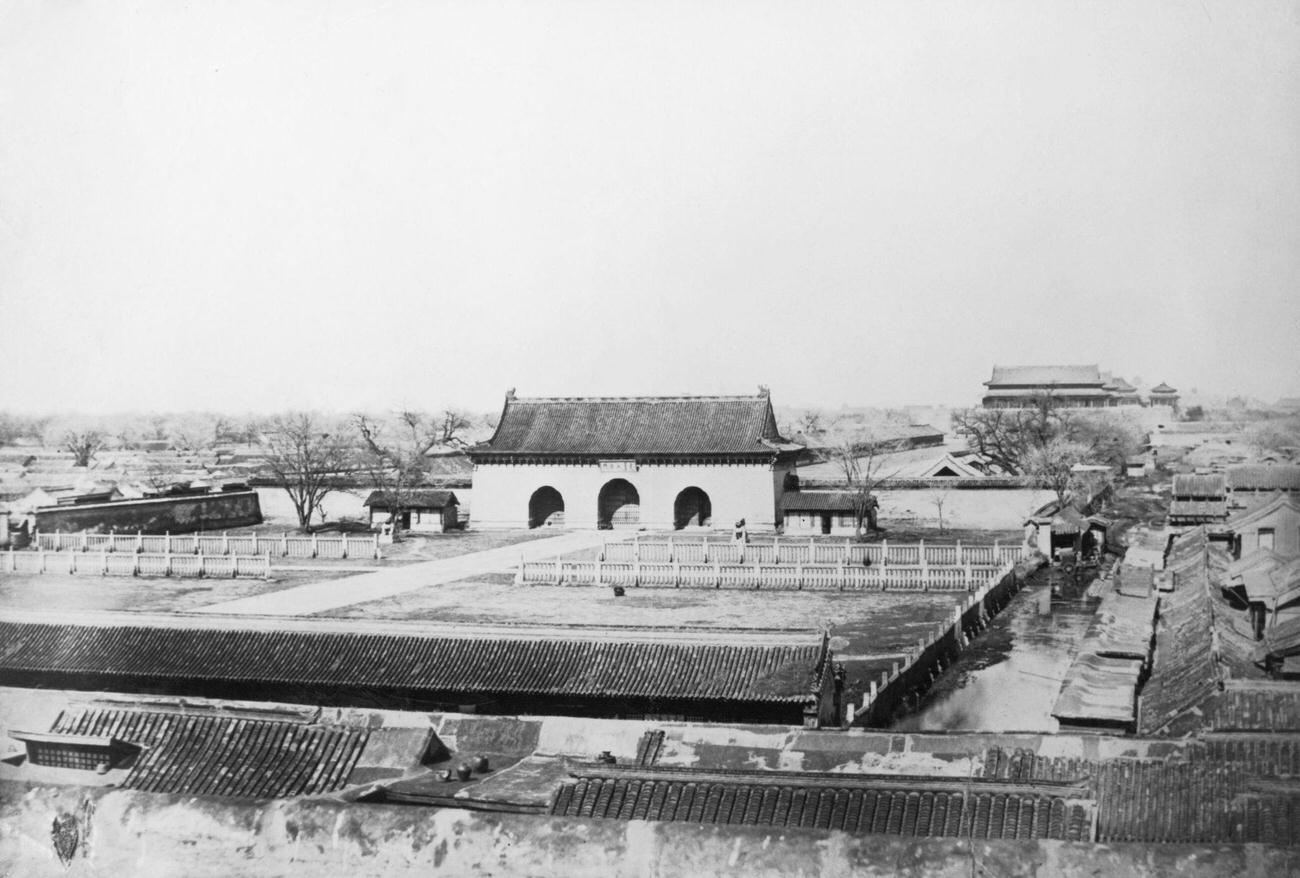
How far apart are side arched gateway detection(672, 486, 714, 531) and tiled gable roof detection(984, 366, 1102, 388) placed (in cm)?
2821

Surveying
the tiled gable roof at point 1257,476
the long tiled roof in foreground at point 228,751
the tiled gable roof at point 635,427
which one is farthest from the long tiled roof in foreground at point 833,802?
the tiled gable roof at point 635,427

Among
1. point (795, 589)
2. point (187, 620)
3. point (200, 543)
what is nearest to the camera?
point (187, 620)

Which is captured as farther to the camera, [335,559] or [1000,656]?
[335,559]

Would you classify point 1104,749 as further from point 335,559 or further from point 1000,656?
point 335,559

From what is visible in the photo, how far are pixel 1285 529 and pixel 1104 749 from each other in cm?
1494

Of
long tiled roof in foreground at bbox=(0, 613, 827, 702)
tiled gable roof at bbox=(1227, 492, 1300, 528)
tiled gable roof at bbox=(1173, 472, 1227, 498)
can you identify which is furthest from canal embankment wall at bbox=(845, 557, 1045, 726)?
tiled gable roof at bbox=(1173, 472, 1227, 498)

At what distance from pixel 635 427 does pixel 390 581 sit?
14161 mm

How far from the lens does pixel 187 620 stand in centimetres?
1605

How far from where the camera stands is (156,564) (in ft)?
89.9

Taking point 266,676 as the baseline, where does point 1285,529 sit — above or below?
above

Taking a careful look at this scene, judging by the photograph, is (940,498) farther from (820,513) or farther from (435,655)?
(435,655)

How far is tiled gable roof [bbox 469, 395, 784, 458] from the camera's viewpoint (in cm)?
3722

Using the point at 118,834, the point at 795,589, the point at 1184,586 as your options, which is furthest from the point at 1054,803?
the point at 795,589

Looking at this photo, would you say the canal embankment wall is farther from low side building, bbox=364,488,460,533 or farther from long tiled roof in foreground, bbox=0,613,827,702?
low side building, bbox=364,488,460,533
